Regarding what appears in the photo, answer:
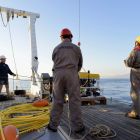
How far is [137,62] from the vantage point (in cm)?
589

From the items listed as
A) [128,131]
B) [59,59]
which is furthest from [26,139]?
[128,131]

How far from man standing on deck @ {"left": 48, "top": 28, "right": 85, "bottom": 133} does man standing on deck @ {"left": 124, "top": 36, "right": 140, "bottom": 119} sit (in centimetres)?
149

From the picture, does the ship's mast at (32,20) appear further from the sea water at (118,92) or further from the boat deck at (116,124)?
the boat deck at (116,124)

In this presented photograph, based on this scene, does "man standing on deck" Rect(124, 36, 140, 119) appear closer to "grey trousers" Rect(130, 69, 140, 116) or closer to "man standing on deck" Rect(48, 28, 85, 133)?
"grey trousers" Rect(130, 69, 140, 116)

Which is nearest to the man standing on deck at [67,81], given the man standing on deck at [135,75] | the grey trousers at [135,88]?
the man standing on deck at [135,75]

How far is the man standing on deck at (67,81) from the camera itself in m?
4.63

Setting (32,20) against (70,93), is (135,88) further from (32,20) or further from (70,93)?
(32,20)

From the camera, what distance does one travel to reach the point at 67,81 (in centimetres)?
463

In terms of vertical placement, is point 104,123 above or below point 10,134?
below

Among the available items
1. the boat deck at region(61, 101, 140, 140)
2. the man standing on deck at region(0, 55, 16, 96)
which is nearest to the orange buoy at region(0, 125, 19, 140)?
the boat deck at region(61, 101, 140, 140)

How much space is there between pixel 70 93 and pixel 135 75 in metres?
1.95

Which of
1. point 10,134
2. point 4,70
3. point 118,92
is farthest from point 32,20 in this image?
point 118,92

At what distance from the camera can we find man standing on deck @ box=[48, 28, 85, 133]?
463 cm

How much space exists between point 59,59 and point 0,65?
634cm
